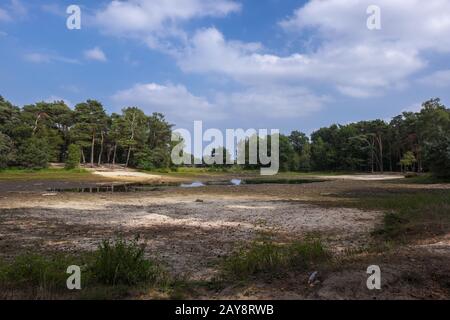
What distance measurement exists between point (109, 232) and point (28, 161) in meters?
61.6

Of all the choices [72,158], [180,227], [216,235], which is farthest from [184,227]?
[72,158]

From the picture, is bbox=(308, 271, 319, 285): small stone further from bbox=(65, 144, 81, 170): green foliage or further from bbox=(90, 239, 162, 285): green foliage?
bbox=(65, 144, 81, 170): green foliage

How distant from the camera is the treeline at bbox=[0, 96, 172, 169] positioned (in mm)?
68500

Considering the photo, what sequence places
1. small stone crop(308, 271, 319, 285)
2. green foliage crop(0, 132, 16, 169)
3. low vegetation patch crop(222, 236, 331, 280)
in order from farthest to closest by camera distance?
green foliage crop(0, 132, 16, 169) → low vegetation patch crop(222, 236, 331, 280) → small stone crop(308, 271, 319, 285)

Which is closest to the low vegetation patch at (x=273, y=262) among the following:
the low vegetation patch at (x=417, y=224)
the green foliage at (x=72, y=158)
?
the low vegetation patch at (x=417, y=224)

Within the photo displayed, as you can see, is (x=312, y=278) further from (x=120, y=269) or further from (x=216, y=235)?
(x=216, y=235)

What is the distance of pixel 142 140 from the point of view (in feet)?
307

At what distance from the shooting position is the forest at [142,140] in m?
67.8

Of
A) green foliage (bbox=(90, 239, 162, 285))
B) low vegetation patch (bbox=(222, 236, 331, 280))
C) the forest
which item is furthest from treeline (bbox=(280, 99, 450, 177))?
green foliage (bbox=(90, 239, 162, 285))

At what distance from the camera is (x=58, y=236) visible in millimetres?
13086

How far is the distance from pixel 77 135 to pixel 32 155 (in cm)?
1389

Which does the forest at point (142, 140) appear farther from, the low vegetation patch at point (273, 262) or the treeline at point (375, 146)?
the low vegetation patch at point (273, 262)
